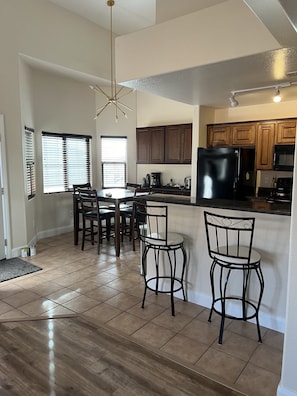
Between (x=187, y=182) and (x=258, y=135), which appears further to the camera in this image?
(x=187, y=182)

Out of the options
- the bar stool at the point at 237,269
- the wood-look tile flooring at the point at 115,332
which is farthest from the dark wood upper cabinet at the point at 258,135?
the wood-look tile flooring at the point at 115,332

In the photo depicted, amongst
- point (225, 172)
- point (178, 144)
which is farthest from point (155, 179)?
point (225, 172)

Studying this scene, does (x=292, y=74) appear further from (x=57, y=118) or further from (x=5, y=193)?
A: (x=57, y=118)

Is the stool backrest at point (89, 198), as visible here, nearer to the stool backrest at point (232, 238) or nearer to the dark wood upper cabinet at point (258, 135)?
the dark wood upper cabinet at point (258, 135)

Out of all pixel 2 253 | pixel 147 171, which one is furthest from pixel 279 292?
pixel 147 171

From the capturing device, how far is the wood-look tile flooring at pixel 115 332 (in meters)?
2.10

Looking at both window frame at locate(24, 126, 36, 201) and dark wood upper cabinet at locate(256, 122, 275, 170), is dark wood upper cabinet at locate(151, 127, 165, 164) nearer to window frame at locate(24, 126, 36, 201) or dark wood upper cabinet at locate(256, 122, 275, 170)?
dark wood upper cabinet at locate(256, 122, 275, 170)

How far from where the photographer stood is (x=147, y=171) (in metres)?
6.90

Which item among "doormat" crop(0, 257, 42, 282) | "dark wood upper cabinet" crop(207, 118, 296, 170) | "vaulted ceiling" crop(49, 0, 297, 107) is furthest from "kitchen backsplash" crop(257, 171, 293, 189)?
"doormat" crop(0, 257, 42, 282)

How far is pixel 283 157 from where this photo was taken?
452cm

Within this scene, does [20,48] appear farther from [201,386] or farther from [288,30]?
[201,386]

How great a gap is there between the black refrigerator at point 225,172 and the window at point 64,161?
277 centimetres

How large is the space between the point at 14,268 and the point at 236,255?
10.4 ft

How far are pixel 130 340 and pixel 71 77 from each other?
5073 mm
